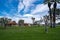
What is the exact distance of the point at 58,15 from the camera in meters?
89.6

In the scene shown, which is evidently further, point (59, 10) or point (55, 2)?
point (59, 10)

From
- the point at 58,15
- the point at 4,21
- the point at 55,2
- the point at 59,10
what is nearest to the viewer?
the point at 55,2

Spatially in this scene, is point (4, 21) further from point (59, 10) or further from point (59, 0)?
point (59, 0)

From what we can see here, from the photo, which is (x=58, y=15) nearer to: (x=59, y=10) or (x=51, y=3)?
(x=59, y=10)

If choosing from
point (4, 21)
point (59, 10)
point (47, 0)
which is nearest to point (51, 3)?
point (47, 0)

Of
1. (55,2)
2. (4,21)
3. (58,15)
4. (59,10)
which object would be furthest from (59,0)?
(4,21)

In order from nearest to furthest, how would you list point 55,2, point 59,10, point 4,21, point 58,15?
point 55,2
point 59,10
point 58,15
point 4,21

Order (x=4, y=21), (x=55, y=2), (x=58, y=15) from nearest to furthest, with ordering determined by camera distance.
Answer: (x=55, y=2)
(x=58, y=15)
(x=4, y=21)

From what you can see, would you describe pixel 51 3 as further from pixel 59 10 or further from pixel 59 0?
pixel 59 10

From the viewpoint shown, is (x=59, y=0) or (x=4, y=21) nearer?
(x=59, y=0)

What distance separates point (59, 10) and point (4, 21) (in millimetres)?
64469

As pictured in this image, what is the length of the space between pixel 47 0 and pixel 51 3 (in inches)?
74.0

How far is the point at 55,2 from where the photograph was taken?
2783 inches

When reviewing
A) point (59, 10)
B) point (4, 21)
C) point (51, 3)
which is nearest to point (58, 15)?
point (59, 10)
